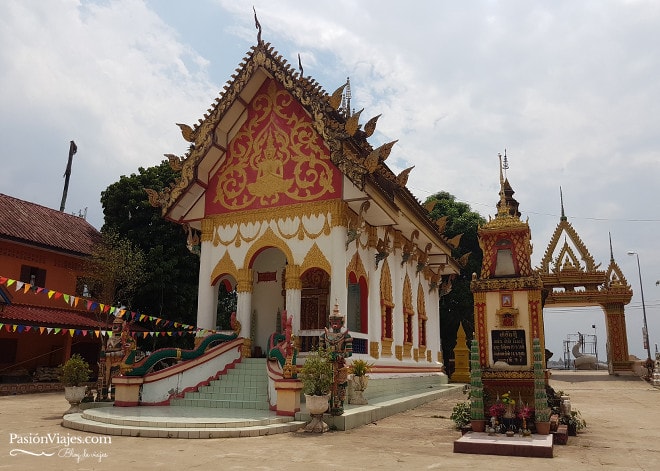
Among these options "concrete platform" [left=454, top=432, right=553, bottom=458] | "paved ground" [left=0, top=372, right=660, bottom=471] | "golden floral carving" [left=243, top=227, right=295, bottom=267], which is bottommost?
"paved ground" [left=0, top=372, right=660, bottom=471]

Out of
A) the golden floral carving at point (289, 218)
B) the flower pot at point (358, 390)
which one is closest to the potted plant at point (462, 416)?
the flower pot at point (358, 390)

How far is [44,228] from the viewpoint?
891 inches

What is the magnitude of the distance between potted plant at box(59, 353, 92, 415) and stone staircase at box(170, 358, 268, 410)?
1.78 m

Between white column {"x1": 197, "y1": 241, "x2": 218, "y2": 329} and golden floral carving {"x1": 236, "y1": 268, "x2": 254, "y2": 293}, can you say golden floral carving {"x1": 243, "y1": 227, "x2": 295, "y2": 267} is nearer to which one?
golden floral carving {"x1": 236, "y1": 268, "x2": 254, "y2": 293}

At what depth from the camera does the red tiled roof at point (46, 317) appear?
18.2 meters

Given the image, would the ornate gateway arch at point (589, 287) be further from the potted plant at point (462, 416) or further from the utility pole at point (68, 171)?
the utility pole at point (68, 171)

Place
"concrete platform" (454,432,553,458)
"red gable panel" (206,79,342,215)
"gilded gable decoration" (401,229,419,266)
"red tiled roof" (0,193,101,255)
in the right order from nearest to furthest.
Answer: "concrete platform" (454,432,553,458), "red gable panel" (206,79,342,215), "gilded gable decoration" (401,229,419,266), "red tiled roof" (0,193,101,255)

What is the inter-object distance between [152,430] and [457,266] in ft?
51.8

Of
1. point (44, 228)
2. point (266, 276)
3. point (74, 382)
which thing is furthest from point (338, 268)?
point (44, 228)

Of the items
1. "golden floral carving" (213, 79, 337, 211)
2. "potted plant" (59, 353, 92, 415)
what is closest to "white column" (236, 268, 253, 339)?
"golden floral carving" (213, 79, 337, 211)

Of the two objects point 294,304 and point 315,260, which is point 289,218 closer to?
point 315,260

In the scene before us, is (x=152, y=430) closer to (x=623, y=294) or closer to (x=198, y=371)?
(x=198, y=371)

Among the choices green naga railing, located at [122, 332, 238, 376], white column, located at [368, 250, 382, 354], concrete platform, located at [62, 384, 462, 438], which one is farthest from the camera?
white column, located at [368, 250, 382, 354]

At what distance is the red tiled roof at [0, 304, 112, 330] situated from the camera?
18.2 metres
